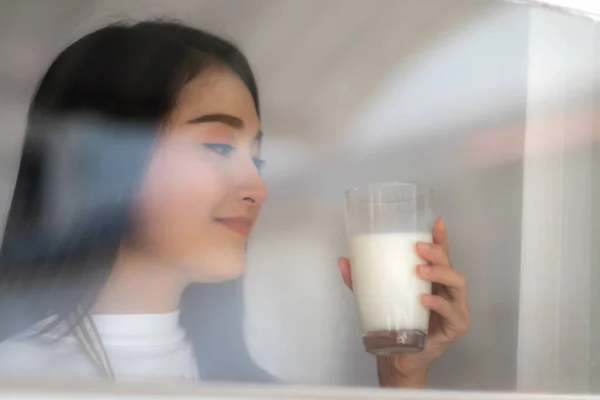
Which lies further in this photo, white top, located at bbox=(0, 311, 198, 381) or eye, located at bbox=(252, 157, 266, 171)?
eye, located at bbox=(252, 157, 266, 171)

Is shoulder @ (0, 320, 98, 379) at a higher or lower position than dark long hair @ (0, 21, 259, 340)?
→ lower

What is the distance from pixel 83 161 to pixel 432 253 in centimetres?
39

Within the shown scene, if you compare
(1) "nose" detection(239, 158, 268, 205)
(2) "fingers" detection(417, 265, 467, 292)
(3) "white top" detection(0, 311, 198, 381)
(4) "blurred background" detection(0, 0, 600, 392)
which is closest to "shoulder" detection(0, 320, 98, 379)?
(3) "white top" detection(0, 311, 198, 381)

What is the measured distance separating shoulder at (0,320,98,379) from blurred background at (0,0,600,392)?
12cm

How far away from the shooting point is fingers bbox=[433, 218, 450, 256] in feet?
2.73

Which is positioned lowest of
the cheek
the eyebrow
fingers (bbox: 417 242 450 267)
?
fingers (bbox: 417 242 450 267)

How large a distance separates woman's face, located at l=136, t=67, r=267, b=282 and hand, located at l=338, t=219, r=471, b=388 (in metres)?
0.13

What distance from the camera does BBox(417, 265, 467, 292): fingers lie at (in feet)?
2.57

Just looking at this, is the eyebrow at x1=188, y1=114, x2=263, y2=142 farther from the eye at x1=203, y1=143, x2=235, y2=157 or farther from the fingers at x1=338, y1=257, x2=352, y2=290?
the fingers at x1=338, y1=257, x2=352, y2=290

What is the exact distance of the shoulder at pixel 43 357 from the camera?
2.24 feet

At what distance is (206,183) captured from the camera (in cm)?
80

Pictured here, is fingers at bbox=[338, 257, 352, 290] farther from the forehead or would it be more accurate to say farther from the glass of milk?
the forehead

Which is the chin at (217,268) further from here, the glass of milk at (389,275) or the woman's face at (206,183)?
the glass of milk at (389,275)

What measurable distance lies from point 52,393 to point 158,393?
88mm
